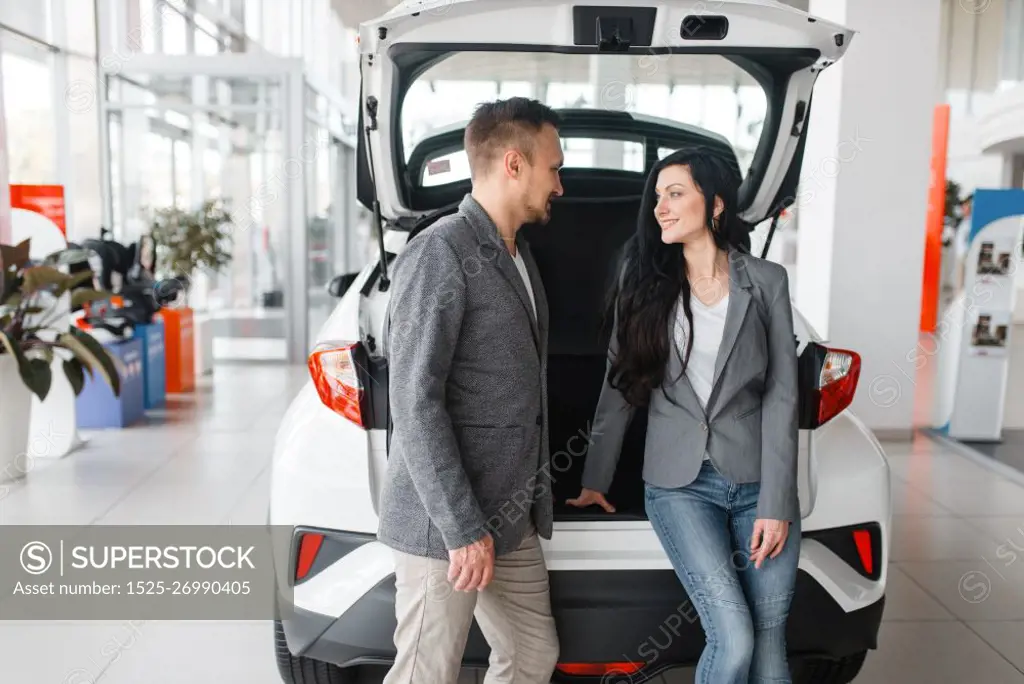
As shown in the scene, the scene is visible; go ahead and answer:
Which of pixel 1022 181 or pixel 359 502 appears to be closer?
pixel 359 502

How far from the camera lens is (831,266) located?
17.8 ft

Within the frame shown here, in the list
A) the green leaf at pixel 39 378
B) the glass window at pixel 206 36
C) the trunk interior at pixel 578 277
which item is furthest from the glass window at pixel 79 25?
the trunk interior at pixel 578 277

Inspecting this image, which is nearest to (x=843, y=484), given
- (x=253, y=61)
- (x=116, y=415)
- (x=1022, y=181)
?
(x=116, y=415)

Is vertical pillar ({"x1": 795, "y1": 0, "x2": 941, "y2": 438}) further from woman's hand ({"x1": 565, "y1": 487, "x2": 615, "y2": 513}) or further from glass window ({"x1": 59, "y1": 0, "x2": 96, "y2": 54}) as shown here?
glass window ({"x1": 59, "y1": 0, "x2": 96, "y2": 54})

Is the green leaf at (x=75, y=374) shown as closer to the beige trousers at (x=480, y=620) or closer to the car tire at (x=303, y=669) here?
the car tire at (x=303, y=669)

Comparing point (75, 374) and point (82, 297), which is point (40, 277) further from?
point (75, 374)

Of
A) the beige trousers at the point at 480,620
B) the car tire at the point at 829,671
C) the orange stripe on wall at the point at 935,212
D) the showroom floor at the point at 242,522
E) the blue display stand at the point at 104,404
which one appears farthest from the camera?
the orange stripe on wall at the point at 935,212

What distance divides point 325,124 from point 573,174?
334 inches

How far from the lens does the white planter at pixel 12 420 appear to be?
14.4 feet

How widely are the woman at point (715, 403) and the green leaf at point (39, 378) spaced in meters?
3.27

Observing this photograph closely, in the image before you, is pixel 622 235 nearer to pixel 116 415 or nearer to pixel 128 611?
pixel 128 611

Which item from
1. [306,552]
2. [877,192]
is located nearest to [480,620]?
[306,552]

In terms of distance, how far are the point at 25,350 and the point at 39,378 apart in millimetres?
277

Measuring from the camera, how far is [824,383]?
202 cm
